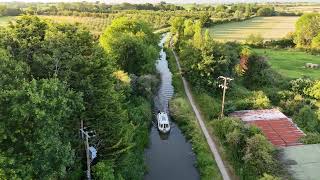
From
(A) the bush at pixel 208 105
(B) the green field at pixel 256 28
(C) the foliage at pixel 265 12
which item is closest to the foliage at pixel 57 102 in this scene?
(A) the bush at pixel 208 105

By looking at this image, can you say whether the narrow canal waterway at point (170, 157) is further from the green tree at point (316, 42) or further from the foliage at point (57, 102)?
the green tree at point (316, 42)

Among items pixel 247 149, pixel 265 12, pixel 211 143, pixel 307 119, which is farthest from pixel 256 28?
pixel 247 149

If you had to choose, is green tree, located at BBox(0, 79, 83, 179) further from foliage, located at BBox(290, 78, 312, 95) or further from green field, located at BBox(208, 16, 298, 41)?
green field, located at BBox(208, 16, 298, 41)

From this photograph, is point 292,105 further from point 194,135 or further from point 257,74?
point 194,135

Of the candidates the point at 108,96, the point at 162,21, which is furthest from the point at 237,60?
the point at 162,21

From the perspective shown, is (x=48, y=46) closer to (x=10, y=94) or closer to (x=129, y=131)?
(x=10, y=94)

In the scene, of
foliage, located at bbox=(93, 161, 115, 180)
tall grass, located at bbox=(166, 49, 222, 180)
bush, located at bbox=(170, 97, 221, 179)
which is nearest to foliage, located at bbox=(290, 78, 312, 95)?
tall grass, located at bbox=(166, 49, 222, 180)
